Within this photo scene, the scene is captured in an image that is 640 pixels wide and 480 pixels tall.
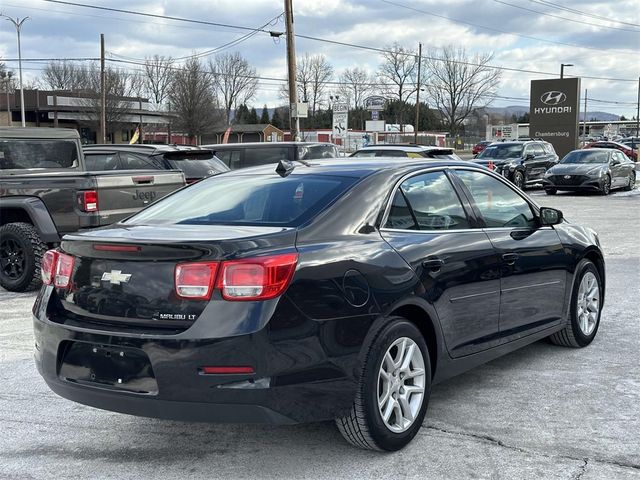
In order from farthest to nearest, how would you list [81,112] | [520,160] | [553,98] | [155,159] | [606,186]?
[81,112], [553,98], [520,160], [606,186], [155,159]

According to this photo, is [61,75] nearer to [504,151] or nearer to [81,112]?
[81,112]

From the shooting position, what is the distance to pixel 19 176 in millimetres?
8422

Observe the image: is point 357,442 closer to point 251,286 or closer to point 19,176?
point 251,286

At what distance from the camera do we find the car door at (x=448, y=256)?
412 cm

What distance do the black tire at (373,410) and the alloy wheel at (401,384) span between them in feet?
0.14

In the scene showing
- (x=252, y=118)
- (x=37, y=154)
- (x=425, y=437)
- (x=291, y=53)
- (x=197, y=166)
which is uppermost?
(x=291, y=53)

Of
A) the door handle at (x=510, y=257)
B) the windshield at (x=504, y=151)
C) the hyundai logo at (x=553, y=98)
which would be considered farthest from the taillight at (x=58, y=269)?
the hyundai logo at (x=553, y=98)

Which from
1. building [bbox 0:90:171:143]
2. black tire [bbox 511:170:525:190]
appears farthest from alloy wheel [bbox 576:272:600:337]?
building [bbox 0:90:171:143]

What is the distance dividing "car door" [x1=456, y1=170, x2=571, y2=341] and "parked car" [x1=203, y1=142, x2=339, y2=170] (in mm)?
8848

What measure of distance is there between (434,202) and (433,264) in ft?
1.81

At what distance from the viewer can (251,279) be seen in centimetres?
332

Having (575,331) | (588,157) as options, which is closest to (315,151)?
(575,331)

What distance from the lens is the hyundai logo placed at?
38.7 m

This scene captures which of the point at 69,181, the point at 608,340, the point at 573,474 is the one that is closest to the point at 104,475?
the point at 573,474
